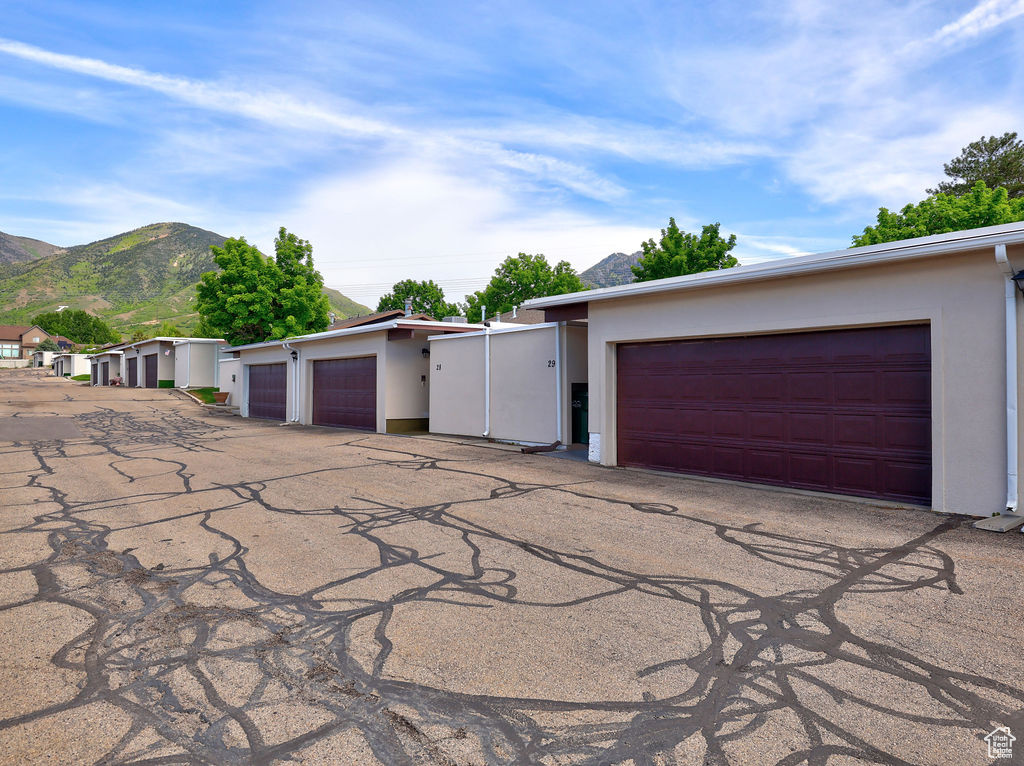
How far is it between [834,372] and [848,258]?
1580mm

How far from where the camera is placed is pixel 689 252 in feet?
109

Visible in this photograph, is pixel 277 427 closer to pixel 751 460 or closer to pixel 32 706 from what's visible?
pixel 751 460

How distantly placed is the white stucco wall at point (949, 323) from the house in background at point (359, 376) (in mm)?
10300

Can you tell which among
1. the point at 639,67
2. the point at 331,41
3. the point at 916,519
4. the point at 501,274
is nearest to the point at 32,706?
the point at 916,519

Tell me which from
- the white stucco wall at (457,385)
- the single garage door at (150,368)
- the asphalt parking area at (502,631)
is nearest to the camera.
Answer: the asphalt parking area at (502,631)

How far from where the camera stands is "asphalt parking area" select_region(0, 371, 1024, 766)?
248 cm

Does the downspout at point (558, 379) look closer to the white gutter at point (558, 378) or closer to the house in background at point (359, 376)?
the white gutter at point (558, 378)

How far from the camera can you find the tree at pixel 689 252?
32719mm

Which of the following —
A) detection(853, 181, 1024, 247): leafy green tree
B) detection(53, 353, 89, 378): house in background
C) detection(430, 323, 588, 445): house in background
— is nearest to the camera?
detection(430, 323, 588, 445): house in background

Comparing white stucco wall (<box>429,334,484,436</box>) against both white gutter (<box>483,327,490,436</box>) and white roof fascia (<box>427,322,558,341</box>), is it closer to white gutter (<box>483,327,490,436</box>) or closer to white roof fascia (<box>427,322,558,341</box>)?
white roof fascia (<box>427,322,558,341</box>)

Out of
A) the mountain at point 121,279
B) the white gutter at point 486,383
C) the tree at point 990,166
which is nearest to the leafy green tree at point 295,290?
the white gutter at point 486,383

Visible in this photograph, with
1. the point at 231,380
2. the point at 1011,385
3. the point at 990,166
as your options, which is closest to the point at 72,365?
the point at 231,380

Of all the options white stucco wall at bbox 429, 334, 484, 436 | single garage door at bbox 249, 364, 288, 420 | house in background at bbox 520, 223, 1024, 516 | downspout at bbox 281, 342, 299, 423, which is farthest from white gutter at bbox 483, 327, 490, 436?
single garage door at bbox 249, 364, 288, 420

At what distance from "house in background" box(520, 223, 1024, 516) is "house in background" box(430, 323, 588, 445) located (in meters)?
1.83
